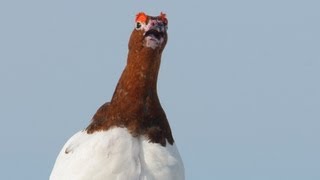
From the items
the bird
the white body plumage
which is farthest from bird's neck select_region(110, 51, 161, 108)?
the white body plumage

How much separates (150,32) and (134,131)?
1009mm

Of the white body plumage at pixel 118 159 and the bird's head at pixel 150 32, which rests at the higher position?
the bird's head at pixel 150 32

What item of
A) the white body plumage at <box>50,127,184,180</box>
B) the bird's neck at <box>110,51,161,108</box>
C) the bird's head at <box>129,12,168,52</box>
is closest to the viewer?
the white body plumage at <box>50,127,184,180</box>

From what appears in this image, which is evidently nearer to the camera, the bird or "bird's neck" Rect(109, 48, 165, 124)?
the bird

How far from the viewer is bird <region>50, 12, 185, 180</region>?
37.1 ft

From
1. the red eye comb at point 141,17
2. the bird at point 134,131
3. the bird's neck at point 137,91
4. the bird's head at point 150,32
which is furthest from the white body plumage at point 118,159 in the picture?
the red eye comb at point 141,17

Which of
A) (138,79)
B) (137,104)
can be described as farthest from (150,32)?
(137,104)

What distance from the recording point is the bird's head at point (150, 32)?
37.4 feet

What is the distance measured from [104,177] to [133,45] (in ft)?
4.51

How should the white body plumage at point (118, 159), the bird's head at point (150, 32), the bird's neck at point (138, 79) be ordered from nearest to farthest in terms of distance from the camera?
the white body plumage at point (118, 159), the bird's head at point (150, 32), the bird's neck at point (138, 79)

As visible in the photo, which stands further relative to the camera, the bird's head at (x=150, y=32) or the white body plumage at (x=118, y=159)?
the bird's head at (x=150, y=32)

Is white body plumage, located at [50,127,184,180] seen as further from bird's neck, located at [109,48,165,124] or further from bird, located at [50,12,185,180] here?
bird's neck, located at [109,48,165,124]

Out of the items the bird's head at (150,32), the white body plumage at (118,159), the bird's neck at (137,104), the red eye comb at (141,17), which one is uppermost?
the red eye comb at (141,17)

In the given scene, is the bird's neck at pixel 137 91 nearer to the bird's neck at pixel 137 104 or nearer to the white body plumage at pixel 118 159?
the bird's neck at pixel 137 104
